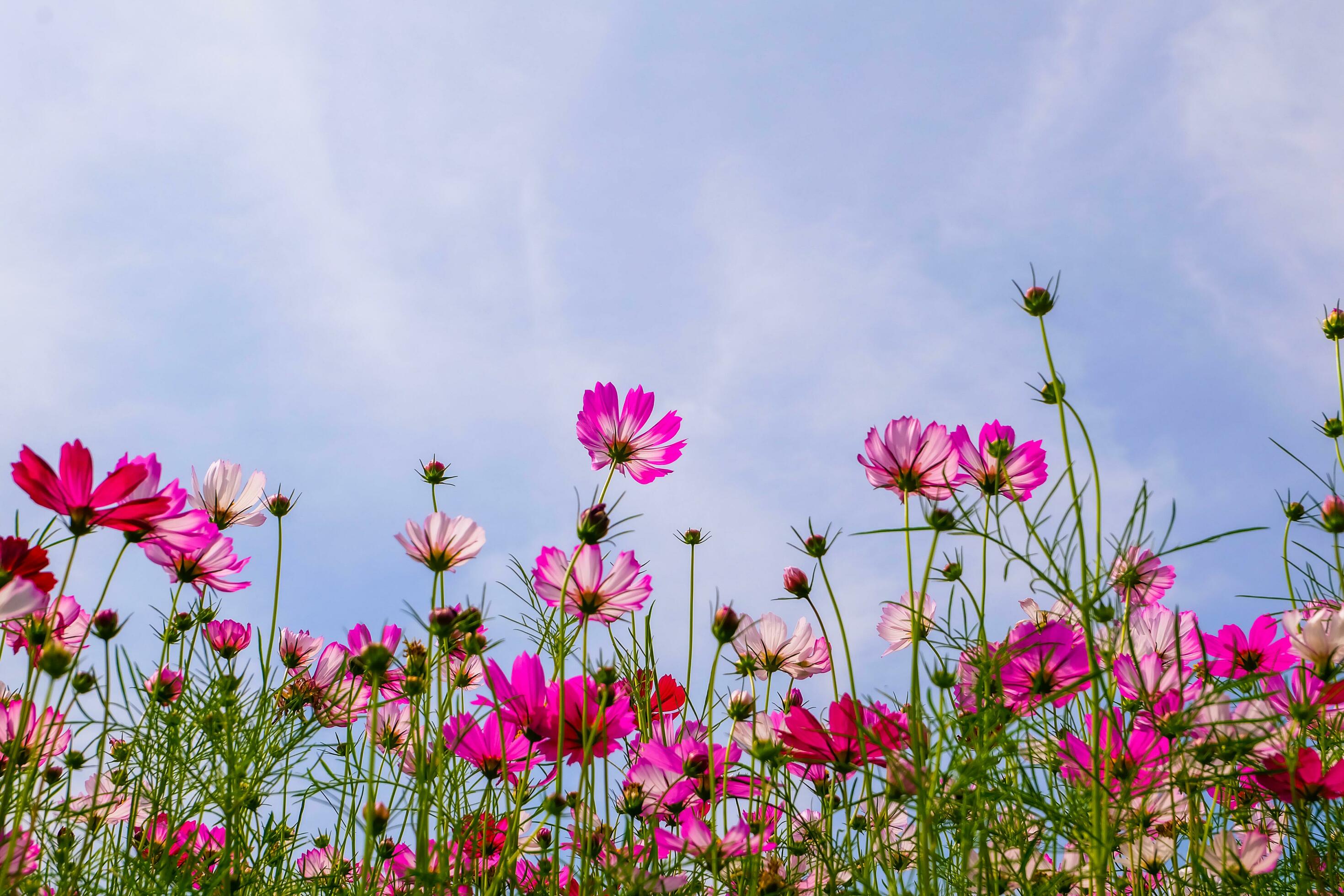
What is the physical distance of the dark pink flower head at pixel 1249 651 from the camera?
130 cm

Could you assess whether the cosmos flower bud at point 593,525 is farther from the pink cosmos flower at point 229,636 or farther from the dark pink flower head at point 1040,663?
the pink cosmos flower at point 229,636

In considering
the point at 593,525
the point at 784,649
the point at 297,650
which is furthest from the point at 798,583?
the point at 297,650

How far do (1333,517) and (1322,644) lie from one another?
0.35m

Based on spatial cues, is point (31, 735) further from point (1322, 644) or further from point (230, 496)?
point (1322, 644)

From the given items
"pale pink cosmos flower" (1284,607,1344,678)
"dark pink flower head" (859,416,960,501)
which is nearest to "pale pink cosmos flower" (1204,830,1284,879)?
"pale pink cosmos flower" (1284,607,1344,678)

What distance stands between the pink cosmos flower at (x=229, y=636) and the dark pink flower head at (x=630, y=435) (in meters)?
0.71

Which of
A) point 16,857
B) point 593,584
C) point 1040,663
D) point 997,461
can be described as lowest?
point 16,857

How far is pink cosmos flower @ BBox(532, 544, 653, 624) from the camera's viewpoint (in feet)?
3.73

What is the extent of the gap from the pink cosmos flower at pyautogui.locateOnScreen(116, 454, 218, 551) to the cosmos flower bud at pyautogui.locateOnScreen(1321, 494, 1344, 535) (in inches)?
59.0

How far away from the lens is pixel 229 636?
163 cm

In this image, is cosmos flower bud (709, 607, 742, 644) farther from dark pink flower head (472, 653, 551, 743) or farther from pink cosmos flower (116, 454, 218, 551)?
pink cosmos flower (116, 454, 218, 551)

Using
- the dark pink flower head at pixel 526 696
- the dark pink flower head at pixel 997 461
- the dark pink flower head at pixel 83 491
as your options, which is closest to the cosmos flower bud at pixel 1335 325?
the dark pink flower head at pixel 997 461

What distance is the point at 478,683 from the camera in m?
1.55

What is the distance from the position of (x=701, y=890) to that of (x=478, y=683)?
51 cm
